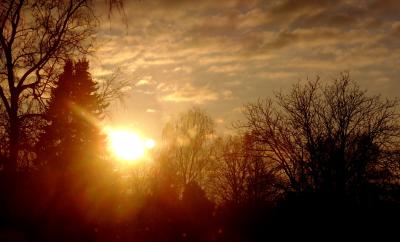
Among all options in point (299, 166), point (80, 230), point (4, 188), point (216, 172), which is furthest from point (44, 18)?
point (216, 172)

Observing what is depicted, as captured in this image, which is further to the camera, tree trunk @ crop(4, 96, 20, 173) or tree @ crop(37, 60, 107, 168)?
tree @ crop(37, 60, 107, 168)

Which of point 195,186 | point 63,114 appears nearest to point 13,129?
point 63,114

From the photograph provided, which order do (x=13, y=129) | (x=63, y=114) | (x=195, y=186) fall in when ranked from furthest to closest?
(x=195, y=186) < (x=63, y=114) < (x=13, y=129)

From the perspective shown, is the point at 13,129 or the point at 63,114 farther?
the point at 63,114

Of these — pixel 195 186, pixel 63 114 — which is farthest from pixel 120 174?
pixel 63 114

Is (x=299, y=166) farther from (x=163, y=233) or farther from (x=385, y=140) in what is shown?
(x=163, y=233)

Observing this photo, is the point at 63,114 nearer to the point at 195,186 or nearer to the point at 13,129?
the point at 13,129

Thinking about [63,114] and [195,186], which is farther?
[195,186]

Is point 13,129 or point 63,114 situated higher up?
point 63,114

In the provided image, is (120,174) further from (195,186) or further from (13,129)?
(13,129)

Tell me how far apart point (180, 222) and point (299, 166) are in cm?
897

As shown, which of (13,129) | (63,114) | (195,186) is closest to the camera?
(13,129)

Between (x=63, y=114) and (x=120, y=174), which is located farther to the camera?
(x=120, y=174)

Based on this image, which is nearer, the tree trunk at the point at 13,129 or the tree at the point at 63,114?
the tree trunk at the point at 13,129
